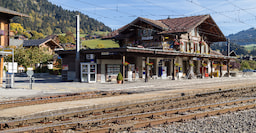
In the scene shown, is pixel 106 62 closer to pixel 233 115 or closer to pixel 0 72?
pixel 0 72

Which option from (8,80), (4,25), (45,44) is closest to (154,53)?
(8,80)

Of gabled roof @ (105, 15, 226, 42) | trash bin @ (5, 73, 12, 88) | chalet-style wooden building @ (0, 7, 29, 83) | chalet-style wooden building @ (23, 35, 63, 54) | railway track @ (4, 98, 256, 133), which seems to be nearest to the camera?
railway track @ (4, 98, 256, 133)

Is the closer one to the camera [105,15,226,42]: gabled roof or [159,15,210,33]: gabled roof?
[159,15,210,33]: gabled roof

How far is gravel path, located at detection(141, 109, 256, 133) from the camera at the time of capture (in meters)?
6.95

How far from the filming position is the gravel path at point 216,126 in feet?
22.8

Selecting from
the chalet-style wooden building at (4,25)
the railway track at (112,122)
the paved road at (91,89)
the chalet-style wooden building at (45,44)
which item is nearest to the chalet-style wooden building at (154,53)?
the paved road at (91,89)

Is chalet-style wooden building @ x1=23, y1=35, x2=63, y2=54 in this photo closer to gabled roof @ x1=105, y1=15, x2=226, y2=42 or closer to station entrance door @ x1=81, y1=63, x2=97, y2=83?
gabled roof @ x1=105, y1=15, x2=226, y2=42

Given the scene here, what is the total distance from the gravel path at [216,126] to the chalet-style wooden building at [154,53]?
15.4 m

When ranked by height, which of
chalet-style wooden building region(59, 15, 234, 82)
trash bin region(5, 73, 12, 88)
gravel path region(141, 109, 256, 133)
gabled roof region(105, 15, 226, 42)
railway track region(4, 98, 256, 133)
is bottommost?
gravel path region(141, 109, 256, 133)

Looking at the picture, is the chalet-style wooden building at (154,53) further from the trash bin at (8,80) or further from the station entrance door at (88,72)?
the trash bin at (8,80)

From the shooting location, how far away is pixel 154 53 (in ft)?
86.6

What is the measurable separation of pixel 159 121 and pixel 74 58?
2151cm

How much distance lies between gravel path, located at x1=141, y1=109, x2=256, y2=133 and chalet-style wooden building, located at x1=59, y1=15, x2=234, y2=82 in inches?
605

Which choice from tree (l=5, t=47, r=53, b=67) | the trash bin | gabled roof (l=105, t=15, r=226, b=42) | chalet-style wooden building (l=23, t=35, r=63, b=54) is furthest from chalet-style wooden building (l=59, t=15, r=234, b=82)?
chalet-style wooden building (l=23, t=35, r=63, b=54)
